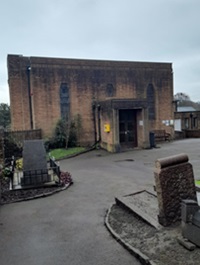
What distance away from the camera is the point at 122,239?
183 inches

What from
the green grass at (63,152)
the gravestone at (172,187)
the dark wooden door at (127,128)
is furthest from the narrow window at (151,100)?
the gravestone at (172,187)

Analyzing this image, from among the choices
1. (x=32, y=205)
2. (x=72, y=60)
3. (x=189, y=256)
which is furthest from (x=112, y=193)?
(x=72, y=60)

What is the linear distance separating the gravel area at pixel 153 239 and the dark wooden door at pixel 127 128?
41.4 ft

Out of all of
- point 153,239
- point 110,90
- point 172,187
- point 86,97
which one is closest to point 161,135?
point 110,90

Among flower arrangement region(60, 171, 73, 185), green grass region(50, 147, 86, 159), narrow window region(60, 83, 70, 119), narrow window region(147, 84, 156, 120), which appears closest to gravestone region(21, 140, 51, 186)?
flower arrangement region(60, 171, 73, 185)

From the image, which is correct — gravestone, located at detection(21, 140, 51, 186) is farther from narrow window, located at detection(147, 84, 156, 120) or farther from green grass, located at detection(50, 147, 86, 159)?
narrow window, located at detection(147, 84, 156, 120)

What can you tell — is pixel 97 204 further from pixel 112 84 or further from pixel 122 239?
pixel 112 84

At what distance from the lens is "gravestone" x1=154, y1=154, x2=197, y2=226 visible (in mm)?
4750

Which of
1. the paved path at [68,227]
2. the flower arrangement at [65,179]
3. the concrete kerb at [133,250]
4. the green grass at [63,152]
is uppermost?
the green grass at [63,152]

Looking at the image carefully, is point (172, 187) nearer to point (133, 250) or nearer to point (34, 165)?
point (133, 250)

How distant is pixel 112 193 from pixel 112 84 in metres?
15.8

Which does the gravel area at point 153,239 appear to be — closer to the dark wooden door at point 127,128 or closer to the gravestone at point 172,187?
the gravestone at point 172,187

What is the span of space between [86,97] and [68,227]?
16744mm

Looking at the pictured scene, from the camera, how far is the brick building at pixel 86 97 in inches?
720
